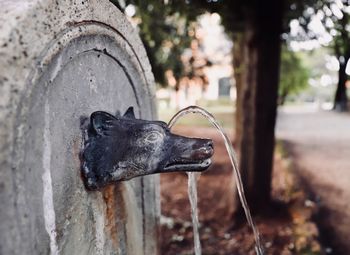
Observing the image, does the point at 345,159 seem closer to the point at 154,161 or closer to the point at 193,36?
the point at 193,36

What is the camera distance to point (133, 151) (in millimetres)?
1543

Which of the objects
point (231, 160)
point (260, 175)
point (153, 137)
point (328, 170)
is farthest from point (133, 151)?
point (328, 170)

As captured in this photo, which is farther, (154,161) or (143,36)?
(143,36)

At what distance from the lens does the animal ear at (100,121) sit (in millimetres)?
1586

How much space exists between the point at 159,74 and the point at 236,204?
110 inches

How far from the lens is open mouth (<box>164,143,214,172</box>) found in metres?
1.49

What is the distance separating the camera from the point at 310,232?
14.5 ft

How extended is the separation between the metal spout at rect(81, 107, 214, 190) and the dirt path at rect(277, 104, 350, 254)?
3404 mm

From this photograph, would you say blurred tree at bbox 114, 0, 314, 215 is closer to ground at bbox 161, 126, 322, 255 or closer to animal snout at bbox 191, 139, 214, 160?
ground at bbox 161, 126, 322, 255

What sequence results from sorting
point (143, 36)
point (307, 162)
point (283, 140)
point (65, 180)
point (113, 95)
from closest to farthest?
point (65, 180) → point (113, 95) → point (143, 36) → point (307, 162) → point (283, 140)

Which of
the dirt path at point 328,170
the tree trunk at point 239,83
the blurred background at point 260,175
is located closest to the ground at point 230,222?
the blurred background at point 260,175

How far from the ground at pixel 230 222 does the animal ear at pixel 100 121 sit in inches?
115

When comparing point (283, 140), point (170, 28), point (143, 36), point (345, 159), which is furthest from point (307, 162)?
point (143, 36)

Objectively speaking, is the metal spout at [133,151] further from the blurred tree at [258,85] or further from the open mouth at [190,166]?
the blurred tree at [258,85]
